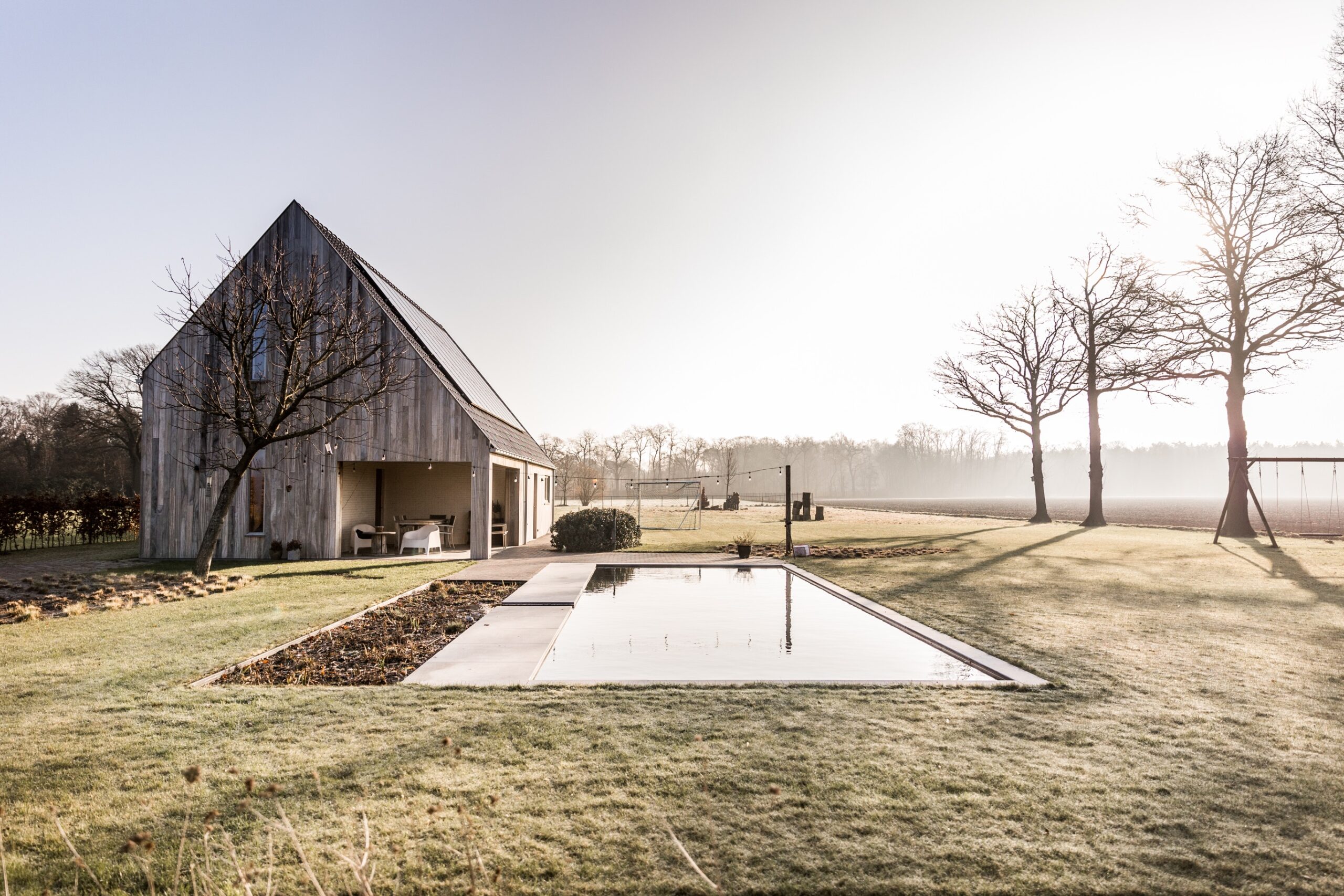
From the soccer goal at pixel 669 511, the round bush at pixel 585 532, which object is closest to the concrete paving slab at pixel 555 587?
the round bush at pixel 585 532

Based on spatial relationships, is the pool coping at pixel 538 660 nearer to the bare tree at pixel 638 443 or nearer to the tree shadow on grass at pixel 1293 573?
the tree shadow on grass at pixel 1293 573

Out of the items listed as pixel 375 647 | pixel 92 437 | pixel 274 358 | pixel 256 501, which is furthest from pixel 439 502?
pixel 92 437

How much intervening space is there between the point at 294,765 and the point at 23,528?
20743 millimetres

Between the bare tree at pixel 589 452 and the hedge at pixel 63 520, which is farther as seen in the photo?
the bare tree at pixel 589 452

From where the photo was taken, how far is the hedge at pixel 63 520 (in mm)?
16969

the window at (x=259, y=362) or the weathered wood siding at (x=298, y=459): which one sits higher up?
the window at (x=259, y=362)

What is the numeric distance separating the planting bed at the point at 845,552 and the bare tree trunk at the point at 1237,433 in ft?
31.5

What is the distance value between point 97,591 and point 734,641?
9737 mm

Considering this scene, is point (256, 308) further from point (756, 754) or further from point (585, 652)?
point (756, 754)

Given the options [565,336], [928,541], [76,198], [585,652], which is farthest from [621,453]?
[585,652]

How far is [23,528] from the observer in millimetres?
17281

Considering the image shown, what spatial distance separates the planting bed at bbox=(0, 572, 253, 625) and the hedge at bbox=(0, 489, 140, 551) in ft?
24.7

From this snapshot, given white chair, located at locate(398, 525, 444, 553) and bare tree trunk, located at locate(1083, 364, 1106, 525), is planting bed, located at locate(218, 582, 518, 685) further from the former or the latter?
bare tree trunk, located at locate(1083, 364, 1106, 525)

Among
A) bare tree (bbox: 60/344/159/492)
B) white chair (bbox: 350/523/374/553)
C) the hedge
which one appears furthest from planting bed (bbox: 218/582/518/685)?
bare tree (bbox: 60/344/159/492)
